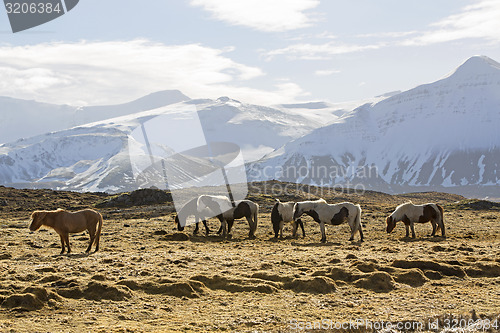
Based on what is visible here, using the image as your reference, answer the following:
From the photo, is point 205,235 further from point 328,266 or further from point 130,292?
point 130,292

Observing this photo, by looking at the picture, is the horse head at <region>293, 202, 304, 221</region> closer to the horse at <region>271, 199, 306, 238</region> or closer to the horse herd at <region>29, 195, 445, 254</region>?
the horse herd at <region>29, 195, 445, 254</region>

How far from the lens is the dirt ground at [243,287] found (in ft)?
41.1

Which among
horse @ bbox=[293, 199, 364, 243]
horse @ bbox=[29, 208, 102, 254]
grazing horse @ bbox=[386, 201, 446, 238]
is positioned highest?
horse @ bbox=[29, 208, 102, 254]

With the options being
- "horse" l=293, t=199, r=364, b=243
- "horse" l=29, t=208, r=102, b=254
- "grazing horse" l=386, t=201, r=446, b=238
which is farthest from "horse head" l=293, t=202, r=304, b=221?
"horse" l=29, t=208, r=102, b=254

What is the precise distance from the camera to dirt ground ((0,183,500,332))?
12531 millimetres

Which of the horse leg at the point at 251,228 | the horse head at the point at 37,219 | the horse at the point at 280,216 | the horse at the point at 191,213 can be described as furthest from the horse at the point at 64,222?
the horse at the point at 280,216

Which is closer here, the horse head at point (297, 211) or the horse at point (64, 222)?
the horse at point (64, 222)

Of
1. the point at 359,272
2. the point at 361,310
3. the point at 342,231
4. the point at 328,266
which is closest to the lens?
the point at 361,310

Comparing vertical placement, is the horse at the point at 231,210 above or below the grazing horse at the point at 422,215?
above

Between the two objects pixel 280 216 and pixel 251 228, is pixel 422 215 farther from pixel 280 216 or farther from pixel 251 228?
pixel 251 228

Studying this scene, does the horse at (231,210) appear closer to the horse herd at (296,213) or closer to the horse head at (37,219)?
the horse herd at (296,213)

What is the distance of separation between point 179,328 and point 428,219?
24127mm

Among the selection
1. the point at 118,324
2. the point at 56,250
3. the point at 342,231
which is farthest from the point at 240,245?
the point at 118,324

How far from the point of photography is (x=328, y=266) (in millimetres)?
19438
